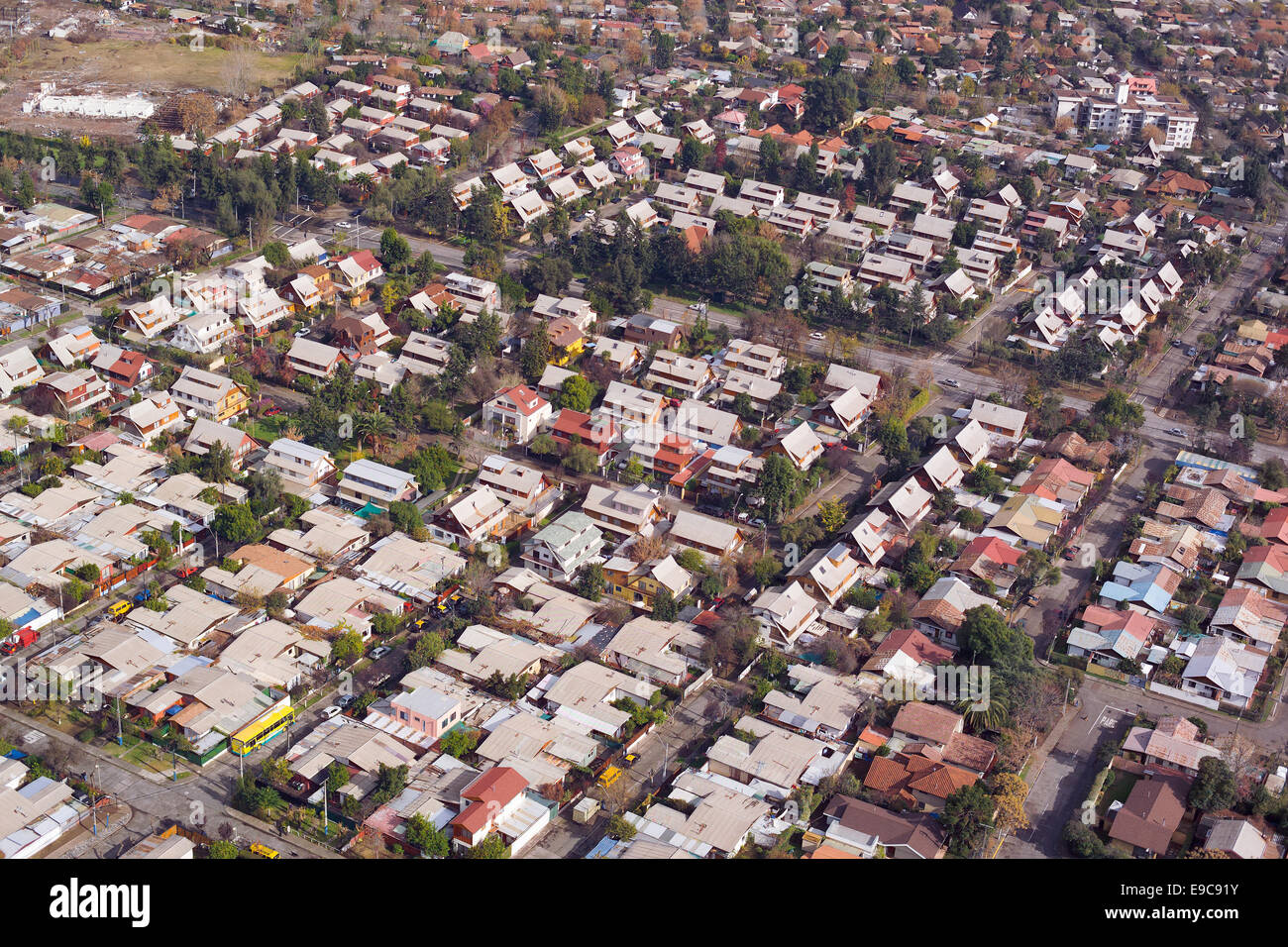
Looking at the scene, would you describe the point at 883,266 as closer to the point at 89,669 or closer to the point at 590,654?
the point at 590,654

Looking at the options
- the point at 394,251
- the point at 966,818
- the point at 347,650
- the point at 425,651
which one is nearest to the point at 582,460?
the point at 425,651

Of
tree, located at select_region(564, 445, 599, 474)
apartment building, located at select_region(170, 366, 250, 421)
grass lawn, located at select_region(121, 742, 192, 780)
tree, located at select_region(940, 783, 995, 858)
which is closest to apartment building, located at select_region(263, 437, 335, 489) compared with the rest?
apartment building, located at select_region(170, 366, 250, 421)

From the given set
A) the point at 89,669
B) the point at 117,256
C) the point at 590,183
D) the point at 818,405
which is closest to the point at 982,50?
the point at 590,183

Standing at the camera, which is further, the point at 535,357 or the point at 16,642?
the point at 535,357

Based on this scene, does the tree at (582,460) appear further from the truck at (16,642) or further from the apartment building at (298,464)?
the truck at (16,642)

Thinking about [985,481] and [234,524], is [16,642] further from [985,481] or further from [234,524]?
[985,481]

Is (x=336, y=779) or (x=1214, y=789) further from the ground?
(x=1214, y=789)

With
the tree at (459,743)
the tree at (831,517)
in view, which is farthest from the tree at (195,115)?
the tree at (459,743)

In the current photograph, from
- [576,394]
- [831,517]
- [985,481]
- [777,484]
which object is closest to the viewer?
[831,517]
